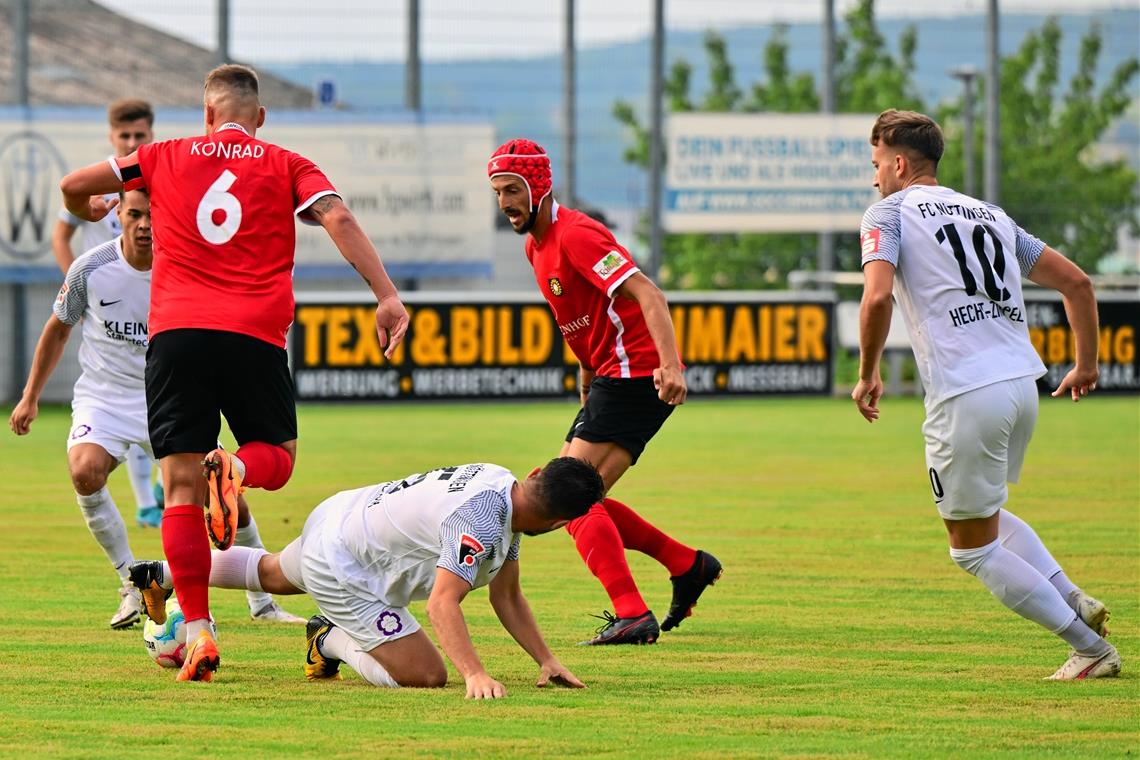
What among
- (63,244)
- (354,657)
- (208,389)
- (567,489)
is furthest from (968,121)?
(567,489)

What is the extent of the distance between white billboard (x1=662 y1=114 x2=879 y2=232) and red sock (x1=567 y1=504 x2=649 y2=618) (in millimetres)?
22161

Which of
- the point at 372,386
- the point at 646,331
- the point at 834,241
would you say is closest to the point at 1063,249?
the point at 834,241

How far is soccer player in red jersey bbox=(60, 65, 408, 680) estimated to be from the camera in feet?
22.9

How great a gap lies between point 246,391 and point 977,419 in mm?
2628

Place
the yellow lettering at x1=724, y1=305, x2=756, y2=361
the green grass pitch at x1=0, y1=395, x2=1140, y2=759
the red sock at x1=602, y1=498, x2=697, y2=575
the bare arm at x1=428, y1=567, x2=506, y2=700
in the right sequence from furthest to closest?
the yellow lettering at x1=724, y1=305, x2=756, y2=361 < the red sock at x1=602, y1=498, x2=697, y2=575 < the bare arm at x1=428, y1=567, x2=506, y2=700 < the green grass pitch at x1=0, y1=395, x2=1140, y2=759

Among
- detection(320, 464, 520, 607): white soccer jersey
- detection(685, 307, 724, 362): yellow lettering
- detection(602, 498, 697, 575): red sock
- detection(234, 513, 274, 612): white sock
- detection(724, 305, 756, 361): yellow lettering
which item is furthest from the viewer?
detection(724, 305, 756, 361): yellow lettering

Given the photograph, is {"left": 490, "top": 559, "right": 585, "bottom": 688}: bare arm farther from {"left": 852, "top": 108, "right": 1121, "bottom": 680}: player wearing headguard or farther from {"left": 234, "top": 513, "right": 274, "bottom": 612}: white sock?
{"left": 852, "top": 108, "right": 1121, "bottom": 680}: player wearing headguard

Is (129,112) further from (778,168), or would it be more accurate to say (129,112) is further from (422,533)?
(778,168)

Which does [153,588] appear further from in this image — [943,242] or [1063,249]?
[1063,249]

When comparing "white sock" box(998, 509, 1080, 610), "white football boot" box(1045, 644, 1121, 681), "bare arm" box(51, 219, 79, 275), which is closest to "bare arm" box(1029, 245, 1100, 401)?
"white sock" box(998, 509, 1080, 610)

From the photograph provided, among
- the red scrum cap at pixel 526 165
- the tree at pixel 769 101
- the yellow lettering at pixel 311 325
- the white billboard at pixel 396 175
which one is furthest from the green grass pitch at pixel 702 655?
the tree at pixel 769 101

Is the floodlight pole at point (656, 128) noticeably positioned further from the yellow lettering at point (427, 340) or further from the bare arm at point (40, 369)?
the bare arm at point (40, 369)

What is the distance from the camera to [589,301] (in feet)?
27.4

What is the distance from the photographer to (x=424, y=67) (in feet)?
91.5
